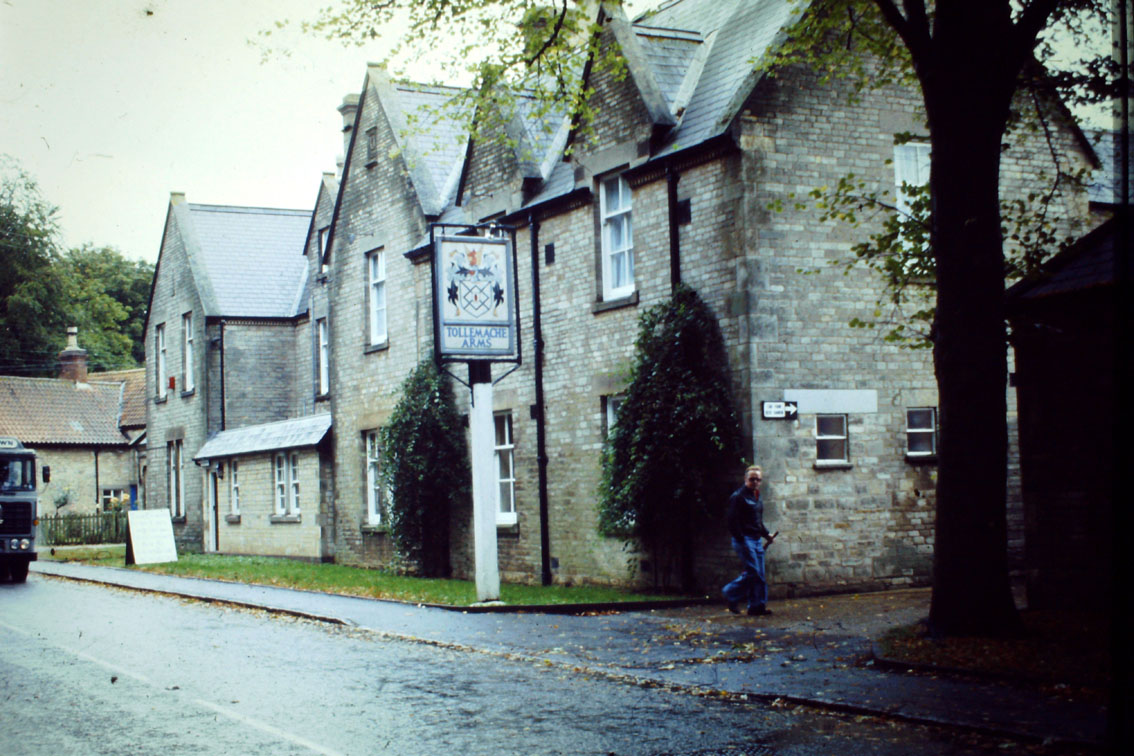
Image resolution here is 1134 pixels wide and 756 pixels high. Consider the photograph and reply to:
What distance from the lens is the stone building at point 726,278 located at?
17.5 m

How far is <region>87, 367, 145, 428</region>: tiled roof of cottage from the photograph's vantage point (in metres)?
56.2

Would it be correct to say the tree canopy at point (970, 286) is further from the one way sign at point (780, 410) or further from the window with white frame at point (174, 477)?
the window with white frame at point (174, 477)

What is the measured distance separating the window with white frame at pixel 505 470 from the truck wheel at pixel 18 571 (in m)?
11.3

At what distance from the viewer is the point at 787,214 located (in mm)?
17750

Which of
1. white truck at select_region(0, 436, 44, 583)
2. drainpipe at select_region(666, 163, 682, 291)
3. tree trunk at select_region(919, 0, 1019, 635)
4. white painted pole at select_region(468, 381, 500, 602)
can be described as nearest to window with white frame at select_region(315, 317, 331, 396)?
white truck at select_region(0, 436, 44, 583)

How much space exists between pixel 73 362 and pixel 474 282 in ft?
158

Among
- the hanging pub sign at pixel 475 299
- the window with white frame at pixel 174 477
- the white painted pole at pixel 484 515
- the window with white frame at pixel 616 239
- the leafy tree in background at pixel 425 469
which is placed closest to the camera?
the white painted pole at pixel 484 515

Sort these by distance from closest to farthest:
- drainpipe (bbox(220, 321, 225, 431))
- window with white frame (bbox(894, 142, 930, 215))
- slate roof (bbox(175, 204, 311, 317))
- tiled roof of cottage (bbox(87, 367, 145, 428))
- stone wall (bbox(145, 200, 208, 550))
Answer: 1. window with white frame (bbox(894, 142, 930, 215))
2. drainpipe (bbox(220, 321, 225, 431))
3. stone wall (bbox(145, 200, 208, 550))
4. slate roof (bbox(175, 204, 311, 317))
5. tiled roof of cottage (bbox(87, 367, 145, 428))

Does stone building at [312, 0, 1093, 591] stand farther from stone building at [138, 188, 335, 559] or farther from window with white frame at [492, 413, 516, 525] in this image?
stone building at [138, 188, 335, 559]

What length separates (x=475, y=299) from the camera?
1831 cm

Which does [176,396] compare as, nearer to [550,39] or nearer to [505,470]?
[505,470]

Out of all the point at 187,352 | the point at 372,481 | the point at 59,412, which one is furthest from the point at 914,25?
the point at 59,412

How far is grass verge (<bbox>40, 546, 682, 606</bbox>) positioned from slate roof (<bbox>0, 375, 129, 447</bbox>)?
2215cm

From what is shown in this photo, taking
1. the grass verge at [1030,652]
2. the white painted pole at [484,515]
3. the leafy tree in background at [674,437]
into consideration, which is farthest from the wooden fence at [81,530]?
the grass verge at [1030,652]
